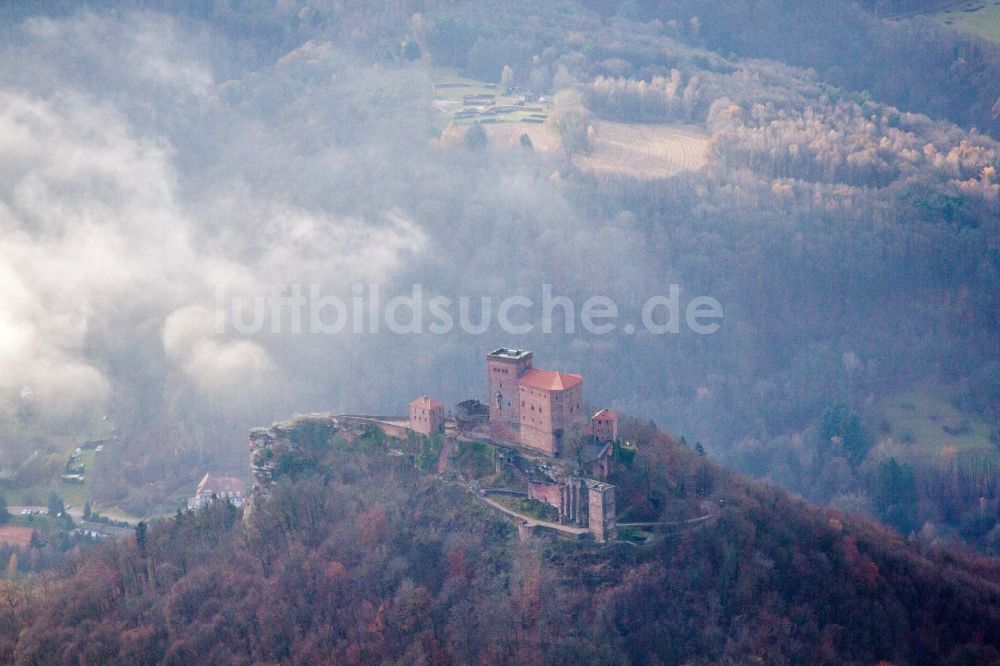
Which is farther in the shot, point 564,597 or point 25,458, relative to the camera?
point 25,458

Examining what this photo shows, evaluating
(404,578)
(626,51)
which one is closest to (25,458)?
(404,578)

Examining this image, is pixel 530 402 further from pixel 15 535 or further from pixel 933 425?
pixel 933 425

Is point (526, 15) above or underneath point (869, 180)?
above

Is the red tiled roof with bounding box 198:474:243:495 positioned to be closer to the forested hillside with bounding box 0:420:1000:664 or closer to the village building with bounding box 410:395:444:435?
the forested hillside with bounding box 0:420:1000:664

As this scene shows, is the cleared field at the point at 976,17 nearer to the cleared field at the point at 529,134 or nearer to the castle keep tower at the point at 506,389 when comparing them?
the cleared field at the point at 529,134

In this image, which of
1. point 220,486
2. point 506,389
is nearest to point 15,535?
point 220,486

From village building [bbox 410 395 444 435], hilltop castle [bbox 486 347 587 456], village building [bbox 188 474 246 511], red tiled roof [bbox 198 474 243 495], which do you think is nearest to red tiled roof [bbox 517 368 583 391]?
hilltop castle [bbox 486 347 587 456]

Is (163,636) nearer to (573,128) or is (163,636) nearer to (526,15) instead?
(573,128)
